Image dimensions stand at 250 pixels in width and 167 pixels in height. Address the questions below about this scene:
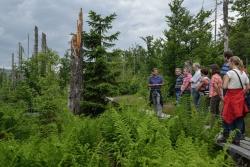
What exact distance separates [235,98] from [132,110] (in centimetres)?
286

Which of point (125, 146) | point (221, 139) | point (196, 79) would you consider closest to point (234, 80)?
point (221, 139)

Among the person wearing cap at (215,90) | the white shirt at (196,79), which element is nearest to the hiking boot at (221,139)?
the person wearing cap at (215,90)

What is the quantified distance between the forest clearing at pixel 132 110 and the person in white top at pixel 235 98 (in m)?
0.02

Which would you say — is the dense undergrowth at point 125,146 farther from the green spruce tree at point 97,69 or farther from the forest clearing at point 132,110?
the green spruce tree at point 97,69

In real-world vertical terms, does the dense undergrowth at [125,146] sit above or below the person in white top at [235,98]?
below

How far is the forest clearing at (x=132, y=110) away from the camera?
7.41 meters

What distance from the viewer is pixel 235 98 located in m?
10.1

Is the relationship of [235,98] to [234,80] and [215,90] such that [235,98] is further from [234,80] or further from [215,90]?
[215,90]

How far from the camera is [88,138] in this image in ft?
31.4

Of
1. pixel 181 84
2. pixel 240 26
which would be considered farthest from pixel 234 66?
pixel 240 26

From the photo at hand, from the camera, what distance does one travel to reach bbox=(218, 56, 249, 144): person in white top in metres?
10.0

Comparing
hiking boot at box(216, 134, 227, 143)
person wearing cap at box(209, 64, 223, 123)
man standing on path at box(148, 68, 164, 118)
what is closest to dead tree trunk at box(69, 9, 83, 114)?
man standing on path at box(148, 68, 164, 118)

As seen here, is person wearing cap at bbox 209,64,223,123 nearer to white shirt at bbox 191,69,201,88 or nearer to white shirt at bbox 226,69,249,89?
white shirt at bbox 226,69,249,89

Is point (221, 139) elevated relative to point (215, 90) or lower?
lower
